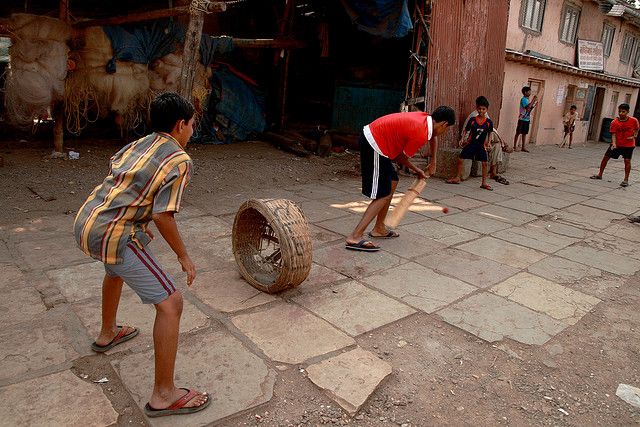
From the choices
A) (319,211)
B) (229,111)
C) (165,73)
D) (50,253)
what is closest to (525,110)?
(229,111)

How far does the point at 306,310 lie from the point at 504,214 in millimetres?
4205

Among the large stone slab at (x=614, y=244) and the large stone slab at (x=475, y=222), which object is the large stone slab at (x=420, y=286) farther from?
the large stone slab at (x=614, y=244)

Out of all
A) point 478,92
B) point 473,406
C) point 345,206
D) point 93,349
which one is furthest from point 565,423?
point 478,92

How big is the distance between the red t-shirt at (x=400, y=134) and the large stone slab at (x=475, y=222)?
174 centimetres

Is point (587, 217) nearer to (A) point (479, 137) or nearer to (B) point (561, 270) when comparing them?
(A) point (479, 137)

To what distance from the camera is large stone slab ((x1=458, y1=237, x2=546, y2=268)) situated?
187 inches

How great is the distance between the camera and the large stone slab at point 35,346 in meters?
2.59

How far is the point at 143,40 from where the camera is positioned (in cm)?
737

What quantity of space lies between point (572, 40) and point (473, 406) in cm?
1723

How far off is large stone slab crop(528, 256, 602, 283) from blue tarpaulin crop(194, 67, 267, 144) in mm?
6958

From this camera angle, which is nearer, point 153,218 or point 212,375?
point 153,218

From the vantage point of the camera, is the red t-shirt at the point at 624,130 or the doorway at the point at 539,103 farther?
the doorway at the point at 539,103

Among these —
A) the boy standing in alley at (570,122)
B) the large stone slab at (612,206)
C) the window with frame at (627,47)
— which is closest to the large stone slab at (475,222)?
the large stone slab at (612,206)

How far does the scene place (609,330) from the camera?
11.4 feet
